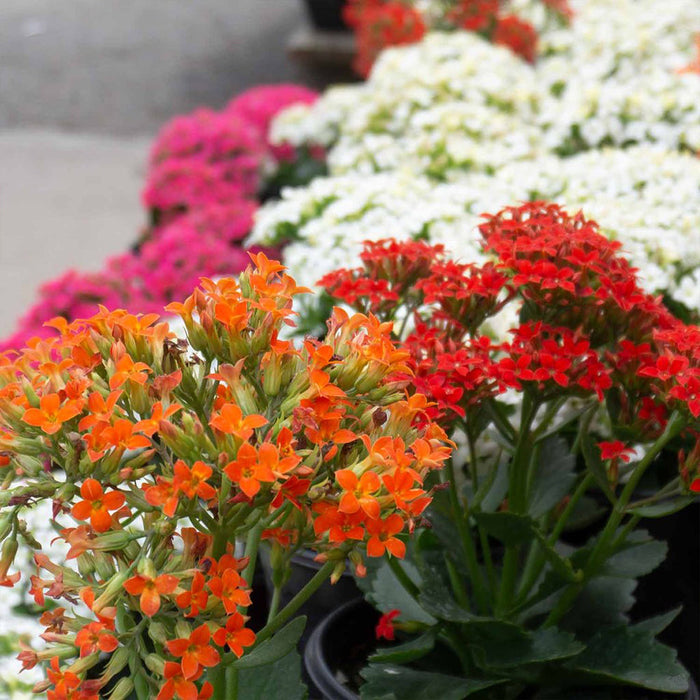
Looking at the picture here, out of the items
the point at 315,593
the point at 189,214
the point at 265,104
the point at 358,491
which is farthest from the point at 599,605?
the point at 265,104

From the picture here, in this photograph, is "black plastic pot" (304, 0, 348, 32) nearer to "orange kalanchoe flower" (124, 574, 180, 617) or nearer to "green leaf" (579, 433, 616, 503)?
"green leaf" (579, 433, 616, 503)

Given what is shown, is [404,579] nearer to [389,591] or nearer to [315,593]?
[389,591]

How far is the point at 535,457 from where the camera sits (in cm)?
139

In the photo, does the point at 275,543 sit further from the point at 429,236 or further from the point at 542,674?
the point at 429,236

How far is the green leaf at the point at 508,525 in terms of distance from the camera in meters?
1.23

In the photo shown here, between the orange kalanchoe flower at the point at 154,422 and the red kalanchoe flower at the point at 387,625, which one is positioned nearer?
the orange kalanchoe flower at the point at 154,422

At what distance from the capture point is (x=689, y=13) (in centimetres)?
381

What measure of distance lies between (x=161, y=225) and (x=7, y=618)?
2.50m

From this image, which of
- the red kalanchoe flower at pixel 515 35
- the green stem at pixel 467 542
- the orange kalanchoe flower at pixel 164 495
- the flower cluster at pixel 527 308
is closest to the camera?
the orange kalanchoe flower at pixel 164 495

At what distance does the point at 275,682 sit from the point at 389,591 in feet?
0.80

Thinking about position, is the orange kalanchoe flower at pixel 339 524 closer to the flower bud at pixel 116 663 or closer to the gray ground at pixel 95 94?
the flower bud at pixel 116 663

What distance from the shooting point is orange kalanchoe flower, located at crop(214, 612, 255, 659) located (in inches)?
35.9

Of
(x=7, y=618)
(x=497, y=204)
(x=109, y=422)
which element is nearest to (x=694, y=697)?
(x=109, y=422)

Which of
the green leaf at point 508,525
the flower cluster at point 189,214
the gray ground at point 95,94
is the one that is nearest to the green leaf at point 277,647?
the green leaf at point 508,525
